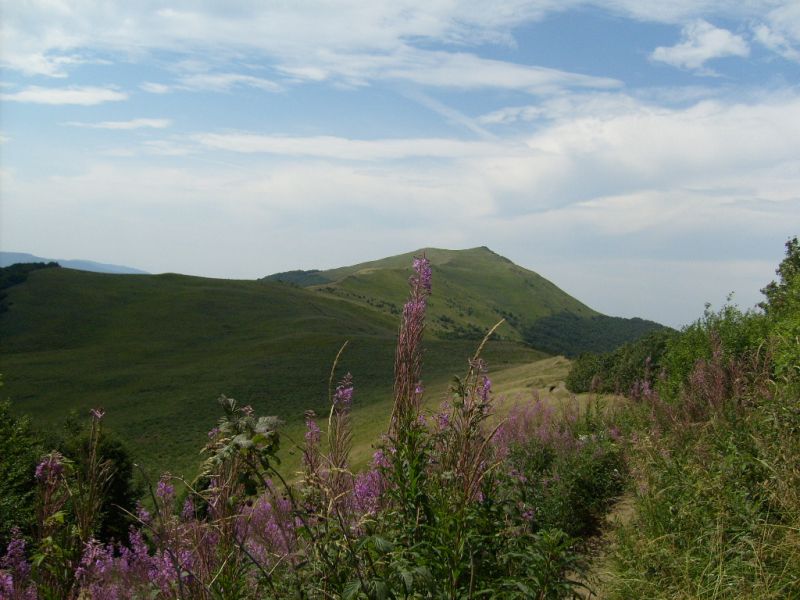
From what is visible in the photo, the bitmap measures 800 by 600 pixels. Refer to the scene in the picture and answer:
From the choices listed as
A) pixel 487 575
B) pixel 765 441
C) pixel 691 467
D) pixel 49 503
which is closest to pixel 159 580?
pixel 49 503

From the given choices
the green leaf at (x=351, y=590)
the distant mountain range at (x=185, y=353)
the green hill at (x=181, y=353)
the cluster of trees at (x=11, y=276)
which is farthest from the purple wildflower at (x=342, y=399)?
the cluster of trees at (x=11, y=276)

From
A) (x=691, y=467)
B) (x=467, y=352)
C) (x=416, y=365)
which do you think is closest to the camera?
(x=416, y=365)

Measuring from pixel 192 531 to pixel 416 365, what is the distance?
142 centimetres

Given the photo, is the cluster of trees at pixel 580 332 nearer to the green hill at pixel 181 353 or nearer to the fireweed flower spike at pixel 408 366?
the green hill at pixel 181 353

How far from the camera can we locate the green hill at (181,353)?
45125 millimetres

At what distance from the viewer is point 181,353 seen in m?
69.6

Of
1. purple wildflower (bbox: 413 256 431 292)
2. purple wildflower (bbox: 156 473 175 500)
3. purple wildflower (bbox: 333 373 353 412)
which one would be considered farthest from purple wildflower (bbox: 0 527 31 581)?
purple wildflower (bbox: 413 256 431 292)

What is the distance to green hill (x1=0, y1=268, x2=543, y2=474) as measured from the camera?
148 ft

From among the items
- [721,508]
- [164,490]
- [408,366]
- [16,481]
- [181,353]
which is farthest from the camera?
[181,353]

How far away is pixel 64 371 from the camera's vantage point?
2309 inches

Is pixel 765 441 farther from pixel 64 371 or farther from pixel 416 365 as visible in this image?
pixel 64 371

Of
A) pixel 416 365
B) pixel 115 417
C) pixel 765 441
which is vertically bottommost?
pixel 115 417

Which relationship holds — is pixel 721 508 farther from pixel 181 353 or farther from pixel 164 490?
pixel 181 353

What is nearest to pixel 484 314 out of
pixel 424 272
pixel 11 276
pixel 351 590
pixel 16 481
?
pixel 11 276
